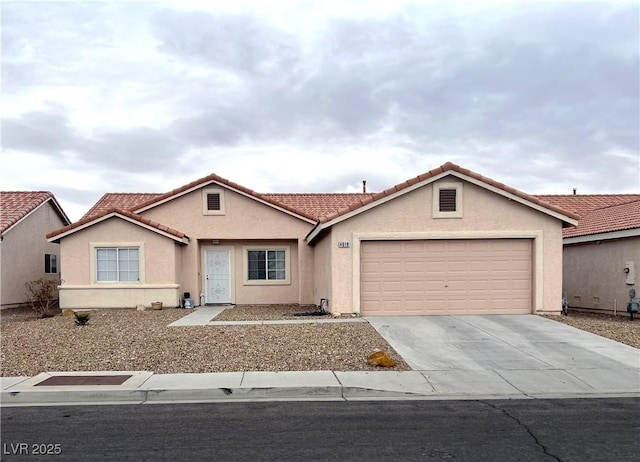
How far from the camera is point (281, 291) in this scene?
741 inches

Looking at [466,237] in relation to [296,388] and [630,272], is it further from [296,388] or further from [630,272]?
[296,388]

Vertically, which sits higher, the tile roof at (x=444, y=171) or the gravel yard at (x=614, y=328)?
the tile roof at (x=444, y=171)

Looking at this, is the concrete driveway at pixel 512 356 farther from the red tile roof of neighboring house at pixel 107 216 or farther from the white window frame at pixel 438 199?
the red tile roof of neighboring house at pixel 107 216

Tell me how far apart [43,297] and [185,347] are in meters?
9.29

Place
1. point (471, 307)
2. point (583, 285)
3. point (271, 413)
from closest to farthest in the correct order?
point (271, 413) → point (471, 307) → point (583, 285)

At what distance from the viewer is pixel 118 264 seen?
17031 mm

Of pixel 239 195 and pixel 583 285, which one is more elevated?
pixel 239 195

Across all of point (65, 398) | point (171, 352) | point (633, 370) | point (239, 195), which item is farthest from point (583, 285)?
point (65, 398)

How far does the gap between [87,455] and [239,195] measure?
546 inches

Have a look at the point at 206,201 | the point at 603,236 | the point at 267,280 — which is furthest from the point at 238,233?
the point at 603,236

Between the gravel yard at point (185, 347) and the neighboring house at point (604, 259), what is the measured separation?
885cm

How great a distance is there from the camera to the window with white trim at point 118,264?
17.0 meters

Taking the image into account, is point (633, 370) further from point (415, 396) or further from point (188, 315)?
point (188, 315)

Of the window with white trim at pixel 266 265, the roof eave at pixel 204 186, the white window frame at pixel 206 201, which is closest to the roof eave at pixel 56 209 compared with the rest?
the roof eave at pixel 204 186
